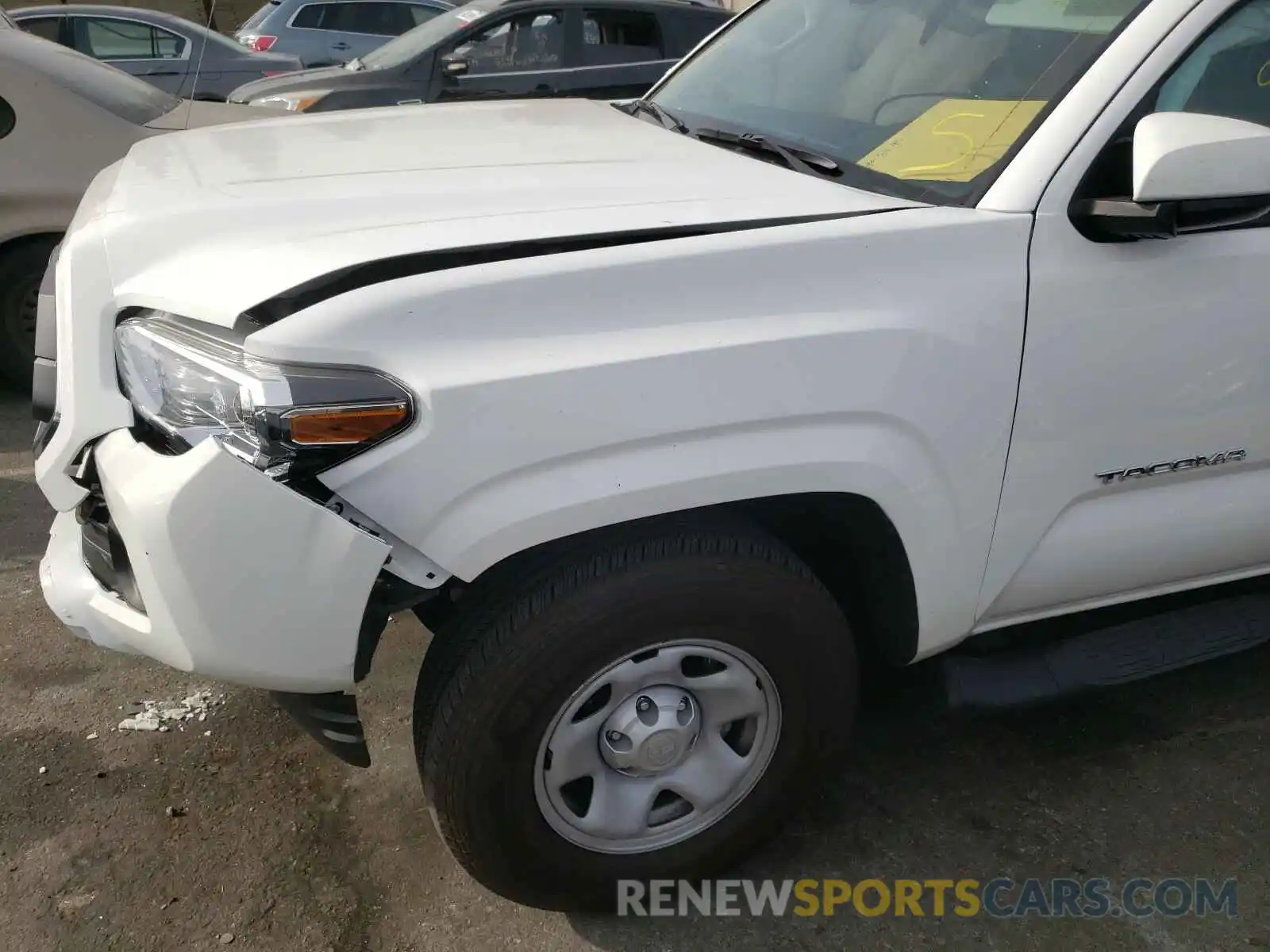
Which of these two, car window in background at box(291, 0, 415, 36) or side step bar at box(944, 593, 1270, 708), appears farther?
car window in background at box(291, 0, 415, 36)

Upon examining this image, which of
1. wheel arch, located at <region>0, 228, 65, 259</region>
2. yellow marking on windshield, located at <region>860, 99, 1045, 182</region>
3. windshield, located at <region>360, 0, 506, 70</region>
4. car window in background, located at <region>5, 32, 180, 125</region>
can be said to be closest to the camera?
yellow marking on windshield, located at <region>860, 99, 1045, 182</region>

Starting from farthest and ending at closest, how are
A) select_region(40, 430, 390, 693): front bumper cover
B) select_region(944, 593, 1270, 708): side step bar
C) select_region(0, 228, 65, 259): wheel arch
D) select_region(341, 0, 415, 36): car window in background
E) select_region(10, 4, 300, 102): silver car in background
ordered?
1. select_region(341, 0, 415, 36): car window in background
2. select_region(10, 4, 300, 102): silver car in background
3. select_region(0, 228, 65, 259): wheel arch
4. select_region(944, 593, 1270, 708): side step bar
5. select_region(40, 430, 390, 693): front bumper cover

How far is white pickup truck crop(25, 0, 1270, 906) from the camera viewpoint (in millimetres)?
1619

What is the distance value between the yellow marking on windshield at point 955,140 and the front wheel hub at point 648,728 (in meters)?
1.13

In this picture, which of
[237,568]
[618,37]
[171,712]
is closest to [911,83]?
[237,568]

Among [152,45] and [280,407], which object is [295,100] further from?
[280,407]

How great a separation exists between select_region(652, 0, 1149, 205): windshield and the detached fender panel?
247 mm

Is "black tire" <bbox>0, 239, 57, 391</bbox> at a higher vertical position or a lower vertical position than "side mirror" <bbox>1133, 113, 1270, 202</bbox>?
lower

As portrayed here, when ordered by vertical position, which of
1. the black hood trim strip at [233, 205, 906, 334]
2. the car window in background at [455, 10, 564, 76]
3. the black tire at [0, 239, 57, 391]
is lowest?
the black tire at [0, 239, 57, 391]

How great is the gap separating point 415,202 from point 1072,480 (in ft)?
4.50

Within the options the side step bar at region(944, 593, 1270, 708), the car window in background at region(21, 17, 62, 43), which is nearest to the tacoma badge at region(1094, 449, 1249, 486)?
the side step bar at region(944, 593, 1270, 708)

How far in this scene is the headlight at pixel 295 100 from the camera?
7.06m

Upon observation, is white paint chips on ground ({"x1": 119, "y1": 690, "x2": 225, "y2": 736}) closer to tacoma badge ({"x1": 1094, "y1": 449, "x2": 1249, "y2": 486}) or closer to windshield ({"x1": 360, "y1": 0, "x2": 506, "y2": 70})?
tacoma badge ({"x1": 1094, "y1": 449, "x2": 1249, "y2": 486})

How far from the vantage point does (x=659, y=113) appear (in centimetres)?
291
